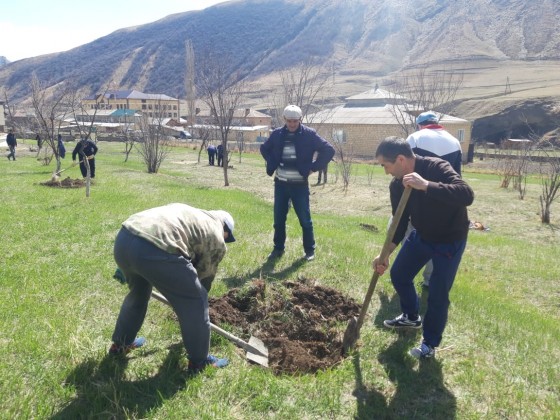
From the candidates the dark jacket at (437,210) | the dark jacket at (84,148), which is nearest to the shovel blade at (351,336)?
the dark jacket at (437,210)

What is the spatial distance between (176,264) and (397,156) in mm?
1736

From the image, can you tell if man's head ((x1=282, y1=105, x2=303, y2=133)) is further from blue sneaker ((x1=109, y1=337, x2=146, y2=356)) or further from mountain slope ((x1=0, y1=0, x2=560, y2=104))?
mountain slope ((x1=0, y1=0, x2=560, y2=104))

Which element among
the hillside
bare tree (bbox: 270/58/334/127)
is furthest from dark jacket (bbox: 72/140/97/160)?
the hillside

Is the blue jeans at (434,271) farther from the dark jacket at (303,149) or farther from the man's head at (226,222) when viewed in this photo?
the dark jacket at (303,149)

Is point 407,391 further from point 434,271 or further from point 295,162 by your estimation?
point 295,162

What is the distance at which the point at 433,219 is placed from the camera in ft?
10.8

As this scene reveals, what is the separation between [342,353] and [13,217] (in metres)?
6.29

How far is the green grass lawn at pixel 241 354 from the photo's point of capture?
2.87 m

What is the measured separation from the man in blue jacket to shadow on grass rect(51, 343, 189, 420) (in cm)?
283

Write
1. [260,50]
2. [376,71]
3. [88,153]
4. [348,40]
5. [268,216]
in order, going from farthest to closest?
1. [260,50]
2. [348,40]
3. [376,71]
4. [88,153]
5. [268,216]

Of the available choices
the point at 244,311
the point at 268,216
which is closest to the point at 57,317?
the point at 244,311

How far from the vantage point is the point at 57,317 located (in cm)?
384

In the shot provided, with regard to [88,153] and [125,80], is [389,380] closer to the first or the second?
[88,153]

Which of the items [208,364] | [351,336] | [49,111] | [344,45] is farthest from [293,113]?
[344,45]
